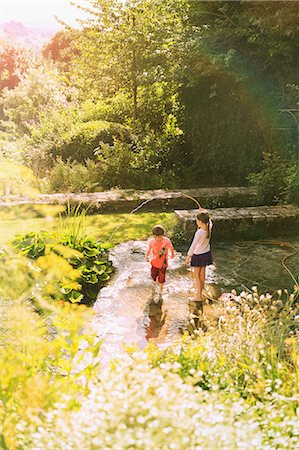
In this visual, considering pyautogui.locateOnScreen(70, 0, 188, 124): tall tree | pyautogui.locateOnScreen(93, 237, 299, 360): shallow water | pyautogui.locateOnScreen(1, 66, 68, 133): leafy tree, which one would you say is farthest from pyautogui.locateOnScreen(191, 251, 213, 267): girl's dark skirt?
pyautogui.locateOnScreen(1, 66, 68, 133): leafy tree

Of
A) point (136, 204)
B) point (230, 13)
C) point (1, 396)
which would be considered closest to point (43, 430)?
point (1, 396)

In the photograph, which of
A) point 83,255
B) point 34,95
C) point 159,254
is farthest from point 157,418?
point 34,95

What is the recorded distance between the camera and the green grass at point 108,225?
338 inches

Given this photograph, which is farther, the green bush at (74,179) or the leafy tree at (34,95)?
the leafy tree at (34,95)

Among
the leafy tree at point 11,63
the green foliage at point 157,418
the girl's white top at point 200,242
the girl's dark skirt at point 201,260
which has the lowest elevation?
the girl's dark skirt at point 201,260

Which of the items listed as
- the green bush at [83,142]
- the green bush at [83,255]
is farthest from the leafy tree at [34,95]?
the green bush at [83,255]

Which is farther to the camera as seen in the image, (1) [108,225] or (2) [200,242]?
(1) [108,225]

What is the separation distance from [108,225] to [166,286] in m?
2.88

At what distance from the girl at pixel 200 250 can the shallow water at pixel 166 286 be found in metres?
0.31

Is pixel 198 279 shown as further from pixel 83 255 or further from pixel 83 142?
pixel 83 142

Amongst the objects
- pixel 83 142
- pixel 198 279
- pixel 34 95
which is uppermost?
pixel 34 95

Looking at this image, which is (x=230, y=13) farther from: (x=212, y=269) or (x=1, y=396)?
(x=1, y=396)

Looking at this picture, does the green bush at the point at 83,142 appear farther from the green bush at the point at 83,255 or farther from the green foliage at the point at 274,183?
the green bush at the point at 83,255

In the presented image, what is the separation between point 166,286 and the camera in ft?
21.9
